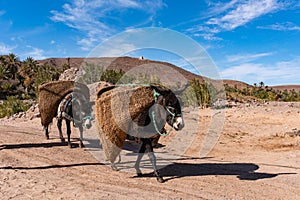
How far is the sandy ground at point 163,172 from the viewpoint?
20.8ft

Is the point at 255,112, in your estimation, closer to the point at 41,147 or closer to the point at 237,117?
the point at 237,117

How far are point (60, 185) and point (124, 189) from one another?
1.51 m

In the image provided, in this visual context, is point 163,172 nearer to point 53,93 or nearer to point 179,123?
point 179,123

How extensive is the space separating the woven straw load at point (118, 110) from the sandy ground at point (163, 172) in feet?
3.32

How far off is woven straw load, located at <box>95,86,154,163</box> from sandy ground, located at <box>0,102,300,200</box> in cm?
101

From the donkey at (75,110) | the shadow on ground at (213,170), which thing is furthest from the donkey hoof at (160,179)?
the donkey at (75,110)

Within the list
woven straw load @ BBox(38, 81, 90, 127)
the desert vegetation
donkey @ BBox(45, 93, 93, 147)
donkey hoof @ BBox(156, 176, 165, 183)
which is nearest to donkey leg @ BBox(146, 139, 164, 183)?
donkey hoof @ BBox(156, 176, 165, 183)

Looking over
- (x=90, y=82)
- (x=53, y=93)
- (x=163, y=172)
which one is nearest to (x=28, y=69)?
(x=90, y=82)

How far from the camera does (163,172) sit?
25.9 ft

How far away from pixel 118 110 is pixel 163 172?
2267mm

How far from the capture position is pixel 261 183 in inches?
282

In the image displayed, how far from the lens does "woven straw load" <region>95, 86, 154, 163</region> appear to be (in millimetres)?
6773

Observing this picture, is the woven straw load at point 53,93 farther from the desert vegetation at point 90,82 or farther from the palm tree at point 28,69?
the palm tree at point 28,69

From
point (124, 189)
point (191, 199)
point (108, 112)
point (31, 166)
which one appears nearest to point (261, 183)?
point (191, 199)
